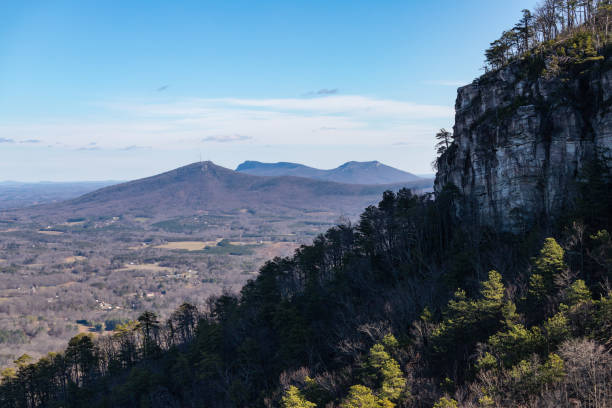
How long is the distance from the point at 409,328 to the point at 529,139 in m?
23.7

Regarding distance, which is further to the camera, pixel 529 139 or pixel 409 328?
pixel 529 139

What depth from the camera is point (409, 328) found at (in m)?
29.2

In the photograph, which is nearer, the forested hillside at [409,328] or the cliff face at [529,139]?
the forested hillside at [409,328]

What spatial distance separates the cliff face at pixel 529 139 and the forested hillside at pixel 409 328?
1.00 m

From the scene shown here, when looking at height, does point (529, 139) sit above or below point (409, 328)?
above

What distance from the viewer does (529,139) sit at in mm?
37812

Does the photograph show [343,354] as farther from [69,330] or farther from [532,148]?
[69,330]

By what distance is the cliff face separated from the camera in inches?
1348

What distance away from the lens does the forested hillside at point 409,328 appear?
19.0 meters

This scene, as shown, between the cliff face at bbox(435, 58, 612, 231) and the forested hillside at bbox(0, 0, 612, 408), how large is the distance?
1002 mm

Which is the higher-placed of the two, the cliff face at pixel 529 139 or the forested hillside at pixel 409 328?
the cliff face at pixel 529 139

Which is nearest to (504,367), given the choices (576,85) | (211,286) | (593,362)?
(593,362)

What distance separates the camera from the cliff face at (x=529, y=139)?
34250 millimetres

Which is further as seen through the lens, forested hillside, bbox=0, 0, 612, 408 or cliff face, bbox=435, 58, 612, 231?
cliff face, bbox=435, 58, 612, 231
